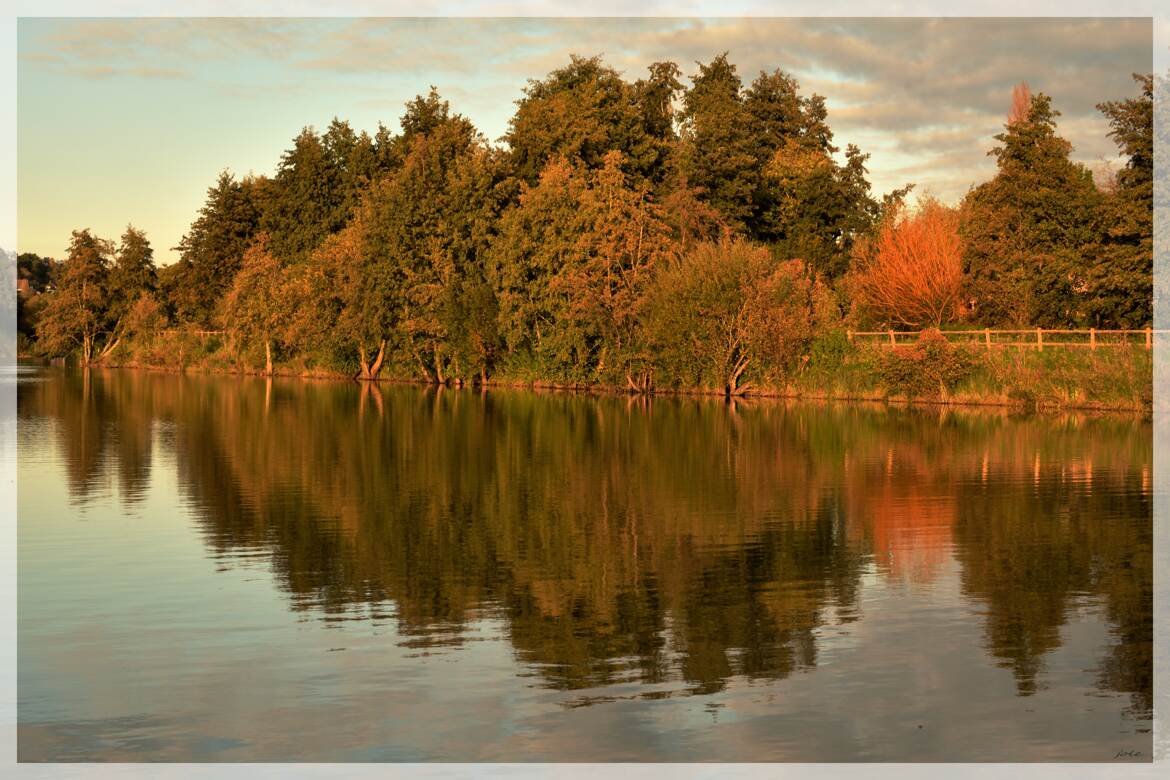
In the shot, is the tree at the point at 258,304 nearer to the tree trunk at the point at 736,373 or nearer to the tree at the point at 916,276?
the tree trunk at the point at 736,373

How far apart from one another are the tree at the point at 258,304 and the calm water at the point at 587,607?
2460 inches

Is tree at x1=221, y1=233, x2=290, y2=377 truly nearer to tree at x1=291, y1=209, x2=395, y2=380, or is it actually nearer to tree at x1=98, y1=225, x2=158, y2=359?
tree at x1=291, y1=209, x2=395, y2=380

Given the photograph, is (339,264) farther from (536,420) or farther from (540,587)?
(540,587)

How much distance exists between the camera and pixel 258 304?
96.7 metres

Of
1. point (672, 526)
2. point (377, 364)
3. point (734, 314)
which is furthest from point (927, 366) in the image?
point (377, 364)

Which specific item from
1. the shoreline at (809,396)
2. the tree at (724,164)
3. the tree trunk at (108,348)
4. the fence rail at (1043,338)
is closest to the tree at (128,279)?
the tree trunk at (108,348)

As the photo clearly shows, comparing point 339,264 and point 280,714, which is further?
point 339,264

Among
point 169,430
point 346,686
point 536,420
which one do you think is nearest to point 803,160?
point 536,420

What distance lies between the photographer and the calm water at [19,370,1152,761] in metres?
10.7

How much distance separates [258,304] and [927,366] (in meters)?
57.2

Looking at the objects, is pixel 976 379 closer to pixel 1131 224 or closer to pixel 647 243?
pixel 1131 224

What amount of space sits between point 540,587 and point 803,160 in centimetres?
8269

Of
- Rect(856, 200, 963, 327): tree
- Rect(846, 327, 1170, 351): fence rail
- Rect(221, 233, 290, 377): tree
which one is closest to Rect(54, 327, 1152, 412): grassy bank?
Rect(846, 327, 1170, 351): fence rail

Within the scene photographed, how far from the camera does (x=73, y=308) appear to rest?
124 metres
